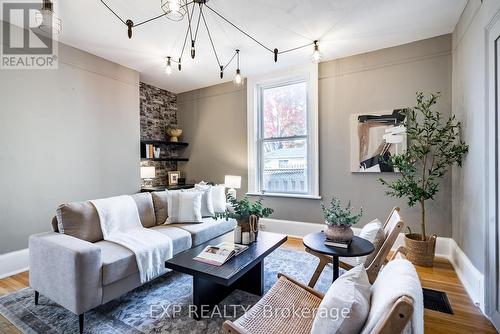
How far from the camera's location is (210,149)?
4.88m

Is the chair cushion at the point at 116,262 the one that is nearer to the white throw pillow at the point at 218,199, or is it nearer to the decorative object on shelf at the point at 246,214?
the decorative object on shelf at the point at 246,214

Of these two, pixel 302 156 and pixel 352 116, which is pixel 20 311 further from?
pixel 352 116

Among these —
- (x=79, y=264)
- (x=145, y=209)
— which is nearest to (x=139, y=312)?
(x=79, y=264)

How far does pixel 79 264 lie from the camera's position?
172cm

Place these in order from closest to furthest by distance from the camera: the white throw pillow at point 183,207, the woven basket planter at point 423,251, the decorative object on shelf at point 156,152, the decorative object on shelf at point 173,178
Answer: the woven basket planter at point 423,251 → the white throw pillow at point 183,207 → the decorative object on shelf at point 156,152 → the decorative object on shelf at point 173,178

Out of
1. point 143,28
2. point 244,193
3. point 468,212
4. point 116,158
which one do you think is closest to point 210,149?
point 244,193

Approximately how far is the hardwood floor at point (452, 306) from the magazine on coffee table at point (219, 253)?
4.64 ft

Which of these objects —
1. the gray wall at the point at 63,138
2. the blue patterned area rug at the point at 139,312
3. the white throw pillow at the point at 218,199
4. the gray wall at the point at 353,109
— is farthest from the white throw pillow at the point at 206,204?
the gray wall at the point at 63,138

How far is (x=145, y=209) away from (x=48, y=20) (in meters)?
2.05

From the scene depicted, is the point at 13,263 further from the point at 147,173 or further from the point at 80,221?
the point at 147,173

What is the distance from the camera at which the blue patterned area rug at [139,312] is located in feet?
5.86

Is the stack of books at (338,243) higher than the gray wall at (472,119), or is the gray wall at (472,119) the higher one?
the gray wall at (472,119)

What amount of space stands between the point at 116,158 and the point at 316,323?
148 inches

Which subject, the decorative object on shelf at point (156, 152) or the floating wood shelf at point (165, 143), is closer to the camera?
the floating wood shelf at point (165, 143)
